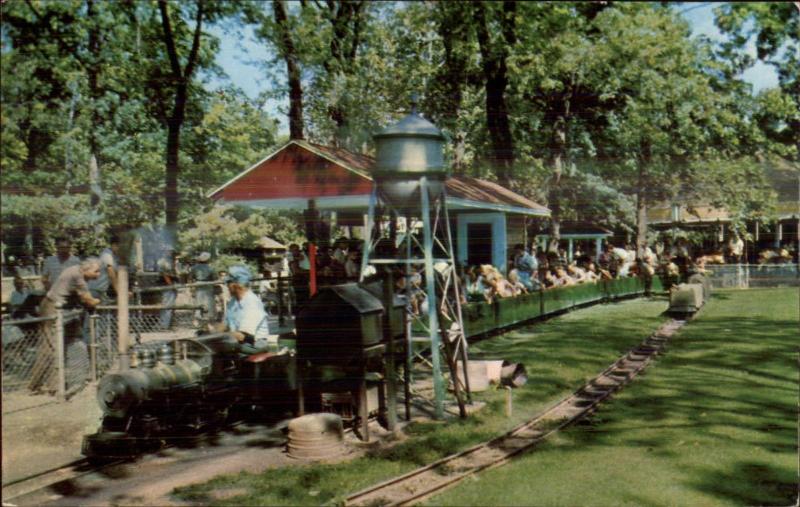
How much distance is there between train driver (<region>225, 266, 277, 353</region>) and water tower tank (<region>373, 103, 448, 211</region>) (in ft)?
3.13

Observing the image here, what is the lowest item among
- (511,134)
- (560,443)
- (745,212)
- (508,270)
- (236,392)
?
(560,443)

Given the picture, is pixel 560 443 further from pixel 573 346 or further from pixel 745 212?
pixel 745 212

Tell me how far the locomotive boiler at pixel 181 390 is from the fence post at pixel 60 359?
64 centimetres

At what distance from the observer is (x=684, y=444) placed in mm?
4426

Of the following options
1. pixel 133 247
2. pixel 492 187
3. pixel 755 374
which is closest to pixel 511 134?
pixel 492 187

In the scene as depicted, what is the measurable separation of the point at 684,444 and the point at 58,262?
3.86m

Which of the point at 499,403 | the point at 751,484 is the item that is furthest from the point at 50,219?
the point at 751,484

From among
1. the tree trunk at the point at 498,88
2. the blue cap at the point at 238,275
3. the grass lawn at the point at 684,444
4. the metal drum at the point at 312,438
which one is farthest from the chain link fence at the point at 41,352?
the tree trunk at the point at 498,88

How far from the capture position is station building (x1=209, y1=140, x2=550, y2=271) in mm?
2932

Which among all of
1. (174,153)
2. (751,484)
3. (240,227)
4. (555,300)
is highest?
(174,153)

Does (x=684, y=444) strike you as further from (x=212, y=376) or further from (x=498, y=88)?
(x=212, y=376)

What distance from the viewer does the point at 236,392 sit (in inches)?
182

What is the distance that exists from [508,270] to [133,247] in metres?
2.05

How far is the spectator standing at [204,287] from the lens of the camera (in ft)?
11.8
